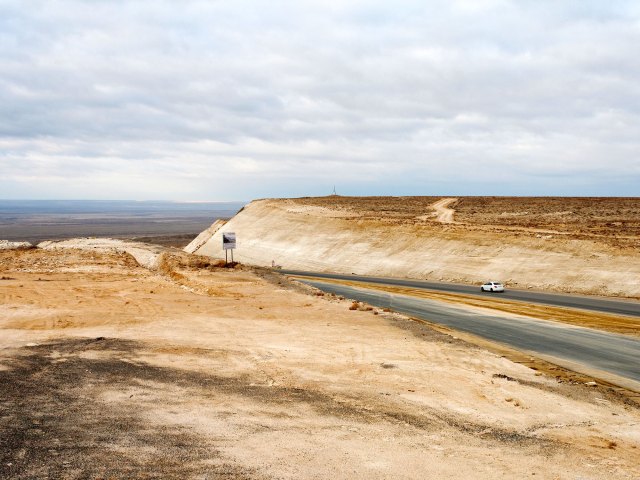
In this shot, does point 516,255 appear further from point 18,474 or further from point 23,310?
point 18,474

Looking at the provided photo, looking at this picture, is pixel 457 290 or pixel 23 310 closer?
pixel 23 310

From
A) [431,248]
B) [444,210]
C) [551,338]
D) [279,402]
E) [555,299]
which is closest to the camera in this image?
[279,402]

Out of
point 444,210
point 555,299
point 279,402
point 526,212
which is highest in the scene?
point 444,210

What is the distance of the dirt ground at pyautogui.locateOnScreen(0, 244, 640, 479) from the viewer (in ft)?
35.2

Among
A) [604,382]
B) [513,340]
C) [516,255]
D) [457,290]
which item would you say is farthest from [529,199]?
[604,382]

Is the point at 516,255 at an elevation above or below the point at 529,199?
below

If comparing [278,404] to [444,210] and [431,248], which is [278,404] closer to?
[431,248]

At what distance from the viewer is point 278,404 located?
1432 cm

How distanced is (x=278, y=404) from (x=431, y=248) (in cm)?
5380

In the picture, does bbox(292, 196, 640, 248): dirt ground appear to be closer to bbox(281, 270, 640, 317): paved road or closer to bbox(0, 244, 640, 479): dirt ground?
bbox(281, 270, 640, 317): paved road

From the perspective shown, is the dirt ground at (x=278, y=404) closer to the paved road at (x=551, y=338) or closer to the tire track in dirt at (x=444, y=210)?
the paved road at (x=551, y=338)

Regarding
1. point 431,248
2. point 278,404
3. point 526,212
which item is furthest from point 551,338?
point 526,212

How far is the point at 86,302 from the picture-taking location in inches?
1145

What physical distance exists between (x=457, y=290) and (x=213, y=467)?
41.7m
